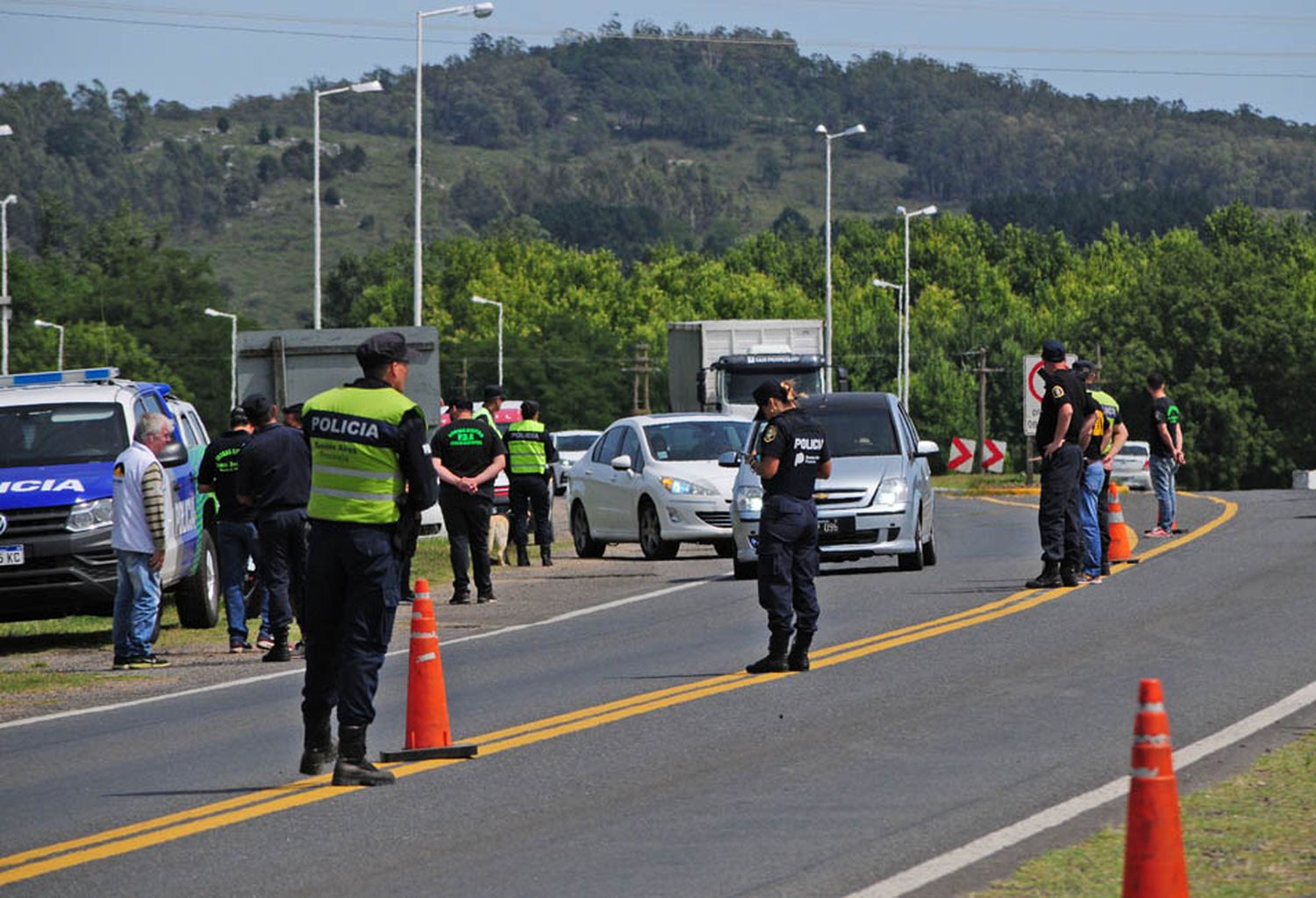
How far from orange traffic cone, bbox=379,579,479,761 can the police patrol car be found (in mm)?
6599

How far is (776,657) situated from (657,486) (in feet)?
41.2

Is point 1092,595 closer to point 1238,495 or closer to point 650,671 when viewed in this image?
point 650,671

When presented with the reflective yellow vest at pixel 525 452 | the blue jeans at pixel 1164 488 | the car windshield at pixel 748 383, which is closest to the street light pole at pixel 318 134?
the car windshield at pixel 748 383

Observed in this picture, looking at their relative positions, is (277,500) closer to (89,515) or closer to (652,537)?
(89,515)

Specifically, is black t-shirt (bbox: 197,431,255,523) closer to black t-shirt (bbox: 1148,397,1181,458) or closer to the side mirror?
the side mirror

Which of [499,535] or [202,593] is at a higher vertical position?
[499,535]

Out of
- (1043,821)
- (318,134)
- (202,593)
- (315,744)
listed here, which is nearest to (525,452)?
(202,593)

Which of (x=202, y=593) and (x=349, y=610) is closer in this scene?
(x=349, y=610)

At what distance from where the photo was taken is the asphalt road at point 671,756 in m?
8.41

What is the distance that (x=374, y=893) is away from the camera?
7895 mm

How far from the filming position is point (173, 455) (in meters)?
17.7

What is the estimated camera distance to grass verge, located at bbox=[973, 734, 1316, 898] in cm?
774

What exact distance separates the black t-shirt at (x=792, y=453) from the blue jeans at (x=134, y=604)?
474 centimetres

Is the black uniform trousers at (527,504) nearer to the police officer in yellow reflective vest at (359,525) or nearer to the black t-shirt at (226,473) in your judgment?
the black t-shirt at (226,473)
